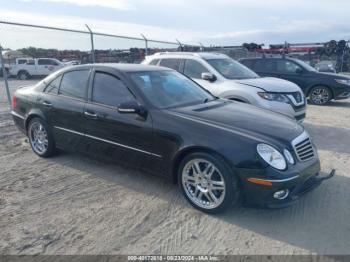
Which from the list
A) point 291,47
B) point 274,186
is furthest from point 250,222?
point 291,47

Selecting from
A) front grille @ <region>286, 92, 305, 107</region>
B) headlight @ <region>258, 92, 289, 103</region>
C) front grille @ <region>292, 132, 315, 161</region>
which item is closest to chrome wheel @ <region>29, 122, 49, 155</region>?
front grille @ <region>292, 132, 315, 161</region>

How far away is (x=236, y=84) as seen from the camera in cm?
698

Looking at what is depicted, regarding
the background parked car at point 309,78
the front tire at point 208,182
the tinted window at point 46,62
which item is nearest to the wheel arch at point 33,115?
the front tire at point 208,182

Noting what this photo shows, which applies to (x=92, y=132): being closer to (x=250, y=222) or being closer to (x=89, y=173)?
(x=89, y=173)

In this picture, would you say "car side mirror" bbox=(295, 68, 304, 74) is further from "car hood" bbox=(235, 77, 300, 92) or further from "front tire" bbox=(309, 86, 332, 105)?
"car hood" bbox=(235, 77, 300, 92)

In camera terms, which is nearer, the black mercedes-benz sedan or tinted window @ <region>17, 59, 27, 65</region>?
the black mercedes-benz sedan

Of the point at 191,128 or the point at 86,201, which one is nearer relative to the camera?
the point at 191,128

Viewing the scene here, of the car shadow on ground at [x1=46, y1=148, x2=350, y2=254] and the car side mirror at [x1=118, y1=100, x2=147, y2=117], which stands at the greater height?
the car side mirror at [x1=118, y1=100, x2=147, y2=117]

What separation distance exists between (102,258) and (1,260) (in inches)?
34.4

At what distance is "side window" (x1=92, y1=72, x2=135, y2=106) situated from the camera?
14.0 ft

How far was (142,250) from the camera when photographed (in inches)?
118

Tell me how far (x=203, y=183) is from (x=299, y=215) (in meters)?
1.11

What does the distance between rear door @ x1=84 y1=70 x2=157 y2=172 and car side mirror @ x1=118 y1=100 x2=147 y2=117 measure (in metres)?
0.09

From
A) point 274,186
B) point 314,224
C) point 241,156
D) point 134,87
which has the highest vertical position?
point 134,87
